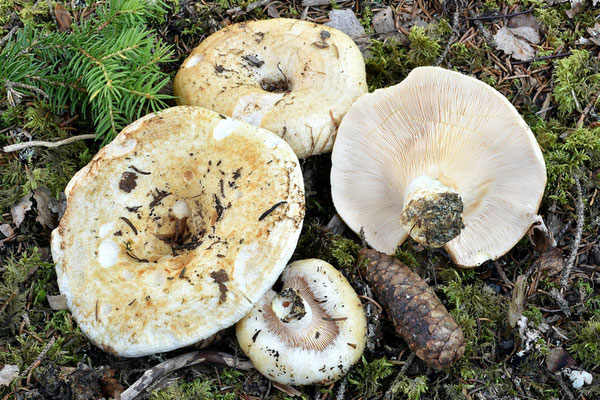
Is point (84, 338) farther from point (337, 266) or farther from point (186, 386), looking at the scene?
point (337, 266)

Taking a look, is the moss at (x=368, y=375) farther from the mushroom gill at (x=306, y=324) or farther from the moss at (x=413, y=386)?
the mushroom gill at (x=306, y=324)

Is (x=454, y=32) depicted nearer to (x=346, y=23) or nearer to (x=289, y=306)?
(x=346, y=23)

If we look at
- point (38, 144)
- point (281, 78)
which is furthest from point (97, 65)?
point (281, 78)

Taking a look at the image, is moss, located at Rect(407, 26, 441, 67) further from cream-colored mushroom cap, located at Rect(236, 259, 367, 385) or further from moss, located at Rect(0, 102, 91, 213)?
moss, located at Rect(0, 102, 91, 213)

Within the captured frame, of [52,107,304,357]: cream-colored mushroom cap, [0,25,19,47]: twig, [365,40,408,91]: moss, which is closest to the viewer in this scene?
[52,107,304,357]: cream-colored mushroom cap

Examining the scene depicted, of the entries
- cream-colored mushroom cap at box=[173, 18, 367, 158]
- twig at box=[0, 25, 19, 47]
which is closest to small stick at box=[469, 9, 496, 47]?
cream-colored mushroom cap at box=[173, 18, 367, 158]

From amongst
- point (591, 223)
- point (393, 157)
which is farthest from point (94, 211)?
point (591, 223)

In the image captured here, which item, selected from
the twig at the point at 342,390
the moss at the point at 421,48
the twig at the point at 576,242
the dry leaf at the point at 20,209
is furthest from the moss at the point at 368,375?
the dry leaf at the point at 20,209
